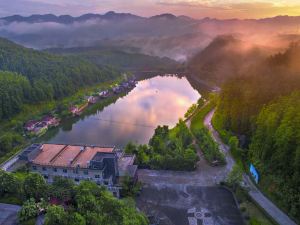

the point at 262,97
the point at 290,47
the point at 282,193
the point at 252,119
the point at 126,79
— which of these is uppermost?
the point at 290,47

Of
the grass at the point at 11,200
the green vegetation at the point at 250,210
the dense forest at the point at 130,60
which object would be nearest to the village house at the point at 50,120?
the grass at the point at 11,200

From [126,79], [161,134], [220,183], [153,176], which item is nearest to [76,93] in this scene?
[126,79]

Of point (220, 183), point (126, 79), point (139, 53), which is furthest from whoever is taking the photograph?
point (139, 53)

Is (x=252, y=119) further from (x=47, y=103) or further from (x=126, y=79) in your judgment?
(x=126, y=79)

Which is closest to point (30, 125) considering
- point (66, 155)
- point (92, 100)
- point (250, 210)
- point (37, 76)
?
point (66, 155)

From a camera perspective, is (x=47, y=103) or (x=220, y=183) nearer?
(x=220, y=183)

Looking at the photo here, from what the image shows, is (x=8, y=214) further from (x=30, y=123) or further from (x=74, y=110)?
(x=74, y=110)
